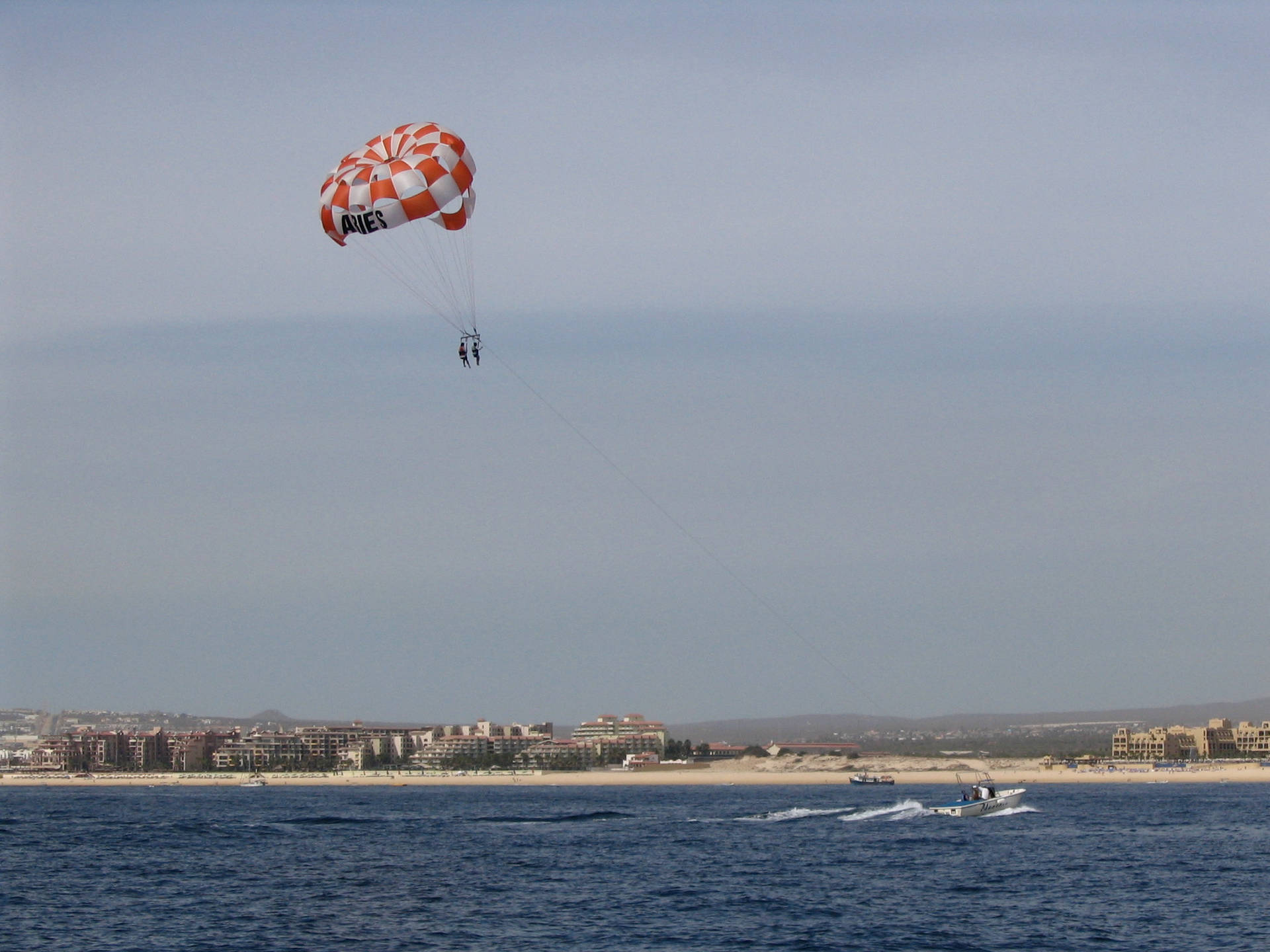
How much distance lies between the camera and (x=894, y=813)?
8800cm

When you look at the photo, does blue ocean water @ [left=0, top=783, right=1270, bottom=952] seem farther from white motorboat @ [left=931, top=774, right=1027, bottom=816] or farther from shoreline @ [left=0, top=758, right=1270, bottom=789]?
shoreline @ [left=0, top=758, right=1270, bottom=789]

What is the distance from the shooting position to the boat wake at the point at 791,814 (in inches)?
3250

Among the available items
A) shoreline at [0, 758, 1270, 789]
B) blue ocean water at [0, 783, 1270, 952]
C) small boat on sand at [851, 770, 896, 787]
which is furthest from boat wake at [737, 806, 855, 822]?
small boat on sand at [851, 770, 896, 787]

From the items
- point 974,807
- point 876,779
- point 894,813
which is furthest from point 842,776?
point 974,807

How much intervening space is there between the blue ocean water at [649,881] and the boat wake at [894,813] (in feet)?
1.36

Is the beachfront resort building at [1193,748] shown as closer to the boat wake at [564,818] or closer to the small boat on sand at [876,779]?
the small boat on sand at [876,779]

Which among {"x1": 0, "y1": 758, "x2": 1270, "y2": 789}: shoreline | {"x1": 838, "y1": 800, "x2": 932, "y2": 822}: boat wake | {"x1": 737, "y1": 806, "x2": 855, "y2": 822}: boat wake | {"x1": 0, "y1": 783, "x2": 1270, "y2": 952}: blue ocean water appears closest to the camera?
{"x1": 0, "y1": 783, "x2": 1270, "y2": 952}: blue ocean water

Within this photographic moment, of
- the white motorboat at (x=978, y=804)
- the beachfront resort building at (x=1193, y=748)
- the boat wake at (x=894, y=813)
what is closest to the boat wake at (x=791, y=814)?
the boat wake at (x=894, y=813)

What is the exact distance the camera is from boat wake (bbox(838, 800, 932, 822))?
83375 millimetres

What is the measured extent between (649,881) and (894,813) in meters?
41.4

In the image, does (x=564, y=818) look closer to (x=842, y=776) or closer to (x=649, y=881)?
(x=649, y=881)

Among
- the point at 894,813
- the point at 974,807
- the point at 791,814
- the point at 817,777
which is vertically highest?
the point at 974,807

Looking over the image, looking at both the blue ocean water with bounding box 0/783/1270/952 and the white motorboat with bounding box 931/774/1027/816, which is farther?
the white motorboat with bounding box 931/774/1027/816

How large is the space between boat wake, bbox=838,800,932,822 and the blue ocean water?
1.36 feet
